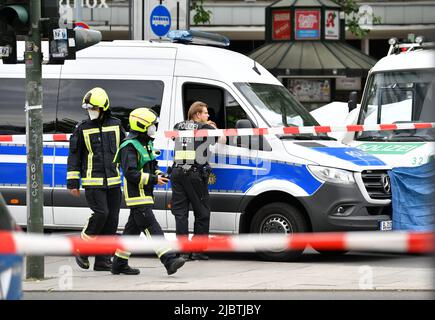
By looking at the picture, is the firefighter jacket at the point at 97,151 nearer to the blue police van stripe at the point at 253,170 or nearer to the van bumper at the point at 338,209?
the blue police van stripe at the point at 253,170

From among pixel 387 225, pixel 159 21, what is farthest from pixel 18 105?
pixel 159 21

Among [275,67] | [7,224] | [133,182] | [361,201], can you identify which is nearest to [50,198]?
[133,182]

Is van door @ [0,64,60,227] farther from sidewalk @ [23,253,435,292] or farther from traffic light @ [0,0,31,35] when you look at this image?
traffic light @ [0,0,31,35]

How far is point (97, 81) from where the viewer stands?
13.7 meters

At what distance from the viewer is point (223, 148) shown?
42.7 feet

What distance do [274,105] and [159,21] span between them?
5.36 metres

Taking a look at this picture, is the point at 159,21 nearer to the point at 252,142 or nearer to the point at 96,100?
the point at 252,142

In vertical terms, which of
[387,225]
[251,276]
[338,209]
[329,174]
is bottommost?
[251,276]

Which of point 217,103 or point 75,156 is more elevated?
point 217,103

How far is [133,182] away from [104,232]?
1.04 metres

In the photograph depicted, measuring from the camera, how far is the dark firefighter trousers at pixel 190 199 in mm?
12734

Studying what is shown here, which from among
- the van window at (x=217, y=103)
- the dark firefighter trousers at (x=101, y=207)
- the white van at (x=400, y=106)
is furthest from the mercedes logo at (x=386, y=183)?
the dark firefighter trousers at (x=101, y=207)

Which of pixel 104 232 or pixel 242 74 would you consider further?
pixel 242 74
